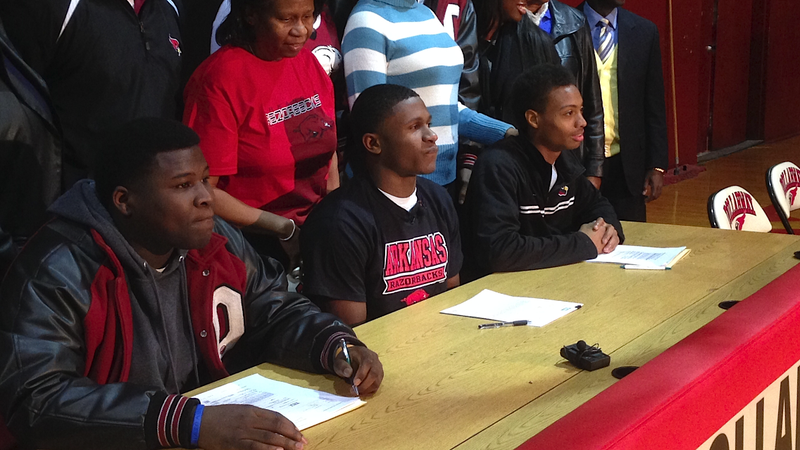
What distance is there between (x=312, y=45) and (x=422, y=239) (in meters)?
0.82

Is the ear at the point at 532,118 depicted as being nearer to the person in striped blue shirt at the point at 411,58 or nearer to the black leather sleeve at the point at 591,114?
the person in striped blue shirt at the point at 411,58

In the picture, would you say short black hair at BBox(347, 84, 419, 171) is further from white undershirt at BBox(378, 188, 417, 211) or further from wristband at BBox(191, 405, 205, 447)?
wristband at BBox(191, 405, 205, 447)

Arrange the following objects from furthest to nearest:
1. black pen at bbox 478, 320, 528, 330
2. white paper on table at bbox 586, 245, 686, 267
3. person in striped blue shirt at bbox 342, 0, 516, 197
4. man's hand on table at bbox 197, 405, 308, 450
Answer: person in striped blue shirt at bbox 342, 0, 516, 197 → white paper on table at bbox 586, 245, 686, 267 → black pen at bbox 478, 320, 528, 330 → man's hand on table at bbox 197, 405, 308, 450

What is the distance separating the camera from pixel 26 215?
211 cm

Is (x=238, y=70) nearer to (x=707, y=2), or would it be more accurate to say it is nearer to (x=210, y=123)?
(x=210, y=123)

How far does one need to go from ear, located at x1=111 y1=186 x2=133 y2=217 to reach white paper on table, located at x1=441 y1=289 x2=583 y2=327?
0.91m

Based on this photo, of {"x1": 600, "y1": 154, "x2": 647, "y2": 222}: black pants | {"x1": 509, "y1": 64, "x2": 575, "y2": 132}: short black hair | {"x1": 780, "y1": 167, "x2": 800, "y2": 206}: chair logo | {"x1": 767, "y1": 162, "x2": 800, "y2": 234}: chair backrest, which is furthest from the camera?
{"x1": 600, "y1": 154, "x2": 647, "y2": 222}: black pants

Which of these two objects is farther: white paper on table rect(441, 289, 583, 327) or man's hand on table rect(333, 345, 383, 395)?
white paper on table rect(441, 289, 583, 327)

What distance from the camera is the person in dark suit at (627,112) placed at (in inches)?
156

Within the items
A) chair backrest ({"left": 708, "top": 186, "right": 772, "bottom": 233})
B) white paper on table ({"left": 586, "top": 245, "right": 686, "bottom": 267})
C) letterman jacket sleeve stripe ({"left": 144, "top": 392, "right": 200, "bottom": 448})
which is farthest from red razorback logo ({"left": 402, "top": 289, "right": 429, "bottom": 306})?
chair backrest ({"left": 708, "top": 186, "right": 772, "bottom": 233})

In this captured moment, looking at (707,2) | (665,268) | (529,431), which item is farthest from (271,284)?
(707,2)

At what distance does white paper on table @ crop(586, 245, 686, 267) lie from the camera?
2.62 m

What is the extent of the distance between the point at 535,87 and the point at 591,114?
76 centimetres

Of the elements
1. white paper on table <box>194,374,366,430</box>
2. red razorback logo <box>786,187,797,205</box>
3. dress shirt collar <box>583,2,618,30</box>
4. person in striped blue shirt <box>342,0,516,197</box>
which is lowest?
red razorback logo <box>786,187,797,205</box>
